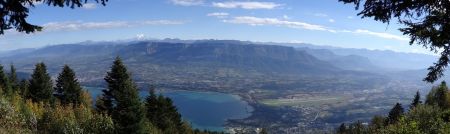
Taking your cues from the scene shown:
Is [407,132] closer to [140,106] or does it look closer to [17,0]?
[140,106]

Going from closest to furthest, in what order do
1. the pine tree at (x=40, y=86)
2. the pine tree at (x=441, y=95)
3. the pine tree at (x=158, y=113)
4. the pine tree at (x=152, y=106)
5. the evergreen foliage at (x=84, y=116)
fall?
the evergreen foliage at (x=84, y=116)
the pine tree at (x=40, y=86)
the pine tree at (x=158, y=113)
the pine tree at (x=152, y=106)
the pine tree at (x=441, y=95)

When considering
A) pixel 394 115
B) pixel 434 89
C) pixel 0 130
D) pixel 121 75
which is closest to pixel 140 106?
pixel 121 75

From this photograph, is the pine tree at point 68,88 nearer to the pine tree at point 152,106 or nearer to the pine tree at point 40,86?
the pine tree at point 40,86

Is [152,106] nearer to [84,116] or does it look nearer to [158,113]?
[158,113]

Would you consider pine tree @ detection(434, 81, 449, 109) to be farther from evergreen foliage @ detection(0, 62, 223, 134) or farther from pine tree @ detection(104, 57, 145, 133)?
pine tree @ detection(104, 57, 145, 133)

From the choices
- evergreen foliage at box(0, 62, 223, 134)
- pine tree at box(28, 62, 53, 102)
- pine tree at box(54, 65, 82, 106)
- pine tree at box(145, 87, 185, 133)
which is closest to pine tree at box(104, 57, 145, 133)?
evergreen foliage at box(0, 62, 223, 134)

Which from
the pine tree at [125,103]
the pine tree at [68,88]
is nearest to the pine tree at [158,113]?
the pine tree at [68,88]
